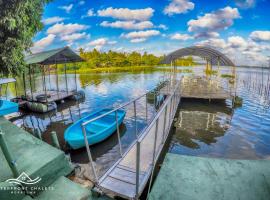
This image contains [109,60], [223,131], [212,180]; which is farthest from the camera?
[109,60]

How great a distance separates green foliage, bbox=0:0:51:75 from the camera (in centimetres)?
509

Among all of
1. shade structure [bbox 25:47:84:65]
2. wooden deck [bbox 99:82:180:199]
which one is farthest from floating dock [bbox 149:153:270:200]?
shade structure [bbox 25:47:84:65]

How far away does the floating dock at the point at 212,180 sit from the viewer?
1932 mm

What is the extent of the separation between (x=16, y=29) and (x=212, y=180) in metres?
7.34

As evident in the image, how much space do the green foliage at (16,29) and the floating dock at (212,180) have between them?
243 inches

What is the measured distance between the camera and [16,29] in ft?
18.5

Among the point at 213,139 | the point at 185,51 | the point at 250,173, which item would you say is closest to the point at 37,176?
the point at 250,173

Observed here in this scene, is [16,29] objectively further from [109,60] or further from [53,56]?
[109,60]

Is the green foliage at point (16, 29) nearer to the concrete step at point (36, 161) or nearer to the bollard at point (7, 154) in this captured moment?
the concrete step at point (36, 161)

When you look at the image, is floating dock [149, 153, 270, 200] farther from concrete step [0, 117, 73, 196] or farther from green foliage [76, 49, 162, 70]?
green foliage [76, 49, 162, 70]

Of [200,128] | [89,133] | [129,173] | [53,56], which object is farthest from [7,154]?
[53,56]

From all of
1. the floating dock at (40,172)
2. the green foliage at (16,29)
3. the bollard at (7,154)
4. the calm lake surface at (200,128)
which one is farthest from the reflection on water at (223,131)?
the green foliage at (16,29)

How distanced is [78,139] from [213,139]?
6.16 m

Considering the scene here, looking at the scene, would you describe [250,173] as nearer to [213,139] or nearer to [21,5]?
[213,139]
